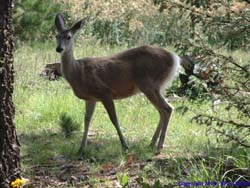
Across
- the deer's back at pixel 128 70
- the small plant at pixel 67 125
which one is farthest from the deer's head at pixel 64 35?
the small plant at pixel 67 125

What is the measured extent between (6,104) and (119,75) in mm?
2694

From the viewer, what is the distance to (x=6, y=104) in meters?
5.43

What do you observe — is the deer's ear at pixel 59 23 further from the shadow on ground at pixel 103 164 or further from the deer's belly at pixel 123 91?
the shadow on ground at pixel 103 164

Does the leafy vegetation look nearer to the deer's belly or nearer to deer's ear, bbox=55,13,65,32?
the deer's belly

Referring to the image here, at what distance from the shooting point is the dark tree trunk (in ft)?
17.7

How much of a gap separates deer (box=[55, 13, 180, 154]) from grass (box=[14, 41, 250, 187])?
0.43 meters

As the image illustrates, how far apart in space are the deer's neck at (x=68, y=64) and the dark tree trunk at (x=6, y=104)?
2378 mm

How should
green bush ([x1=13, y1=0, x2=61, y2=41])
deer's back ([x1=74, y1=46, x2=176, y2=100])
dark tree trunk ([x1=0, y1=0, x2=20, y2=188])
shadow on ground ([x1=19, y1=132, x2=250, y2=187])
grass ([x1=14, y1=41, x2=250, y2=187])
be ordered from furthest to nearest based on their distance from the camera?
green bush ([x1=13, y1=0, x2=61, y2=41])
deer's back ([x1=74, y1=46, x2=176, y2=100])
grass ([x1=14, y1=41, x2=250, y2=187])
shadow on ground ([x1=19, y1=132, x2=250, y2=187])
dark tree trunk ([x1=0, y1=0, x2=20, y2=188])

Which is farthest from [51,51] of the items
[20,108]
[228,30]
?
[228,30]

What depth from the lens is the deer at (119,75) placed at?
7.73 metres

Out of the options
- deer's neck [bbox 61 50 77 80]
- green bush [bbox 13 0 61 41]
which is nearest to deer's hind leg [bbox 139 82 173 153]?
deer's neck [bbox 61 50 77 80]

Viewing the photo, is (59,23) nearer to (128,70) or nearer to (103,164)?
(128,70)

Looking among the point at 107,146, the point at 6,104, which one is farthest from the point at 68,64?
the point at 6,104

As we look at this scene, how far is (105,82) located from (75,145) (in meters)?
0.87
